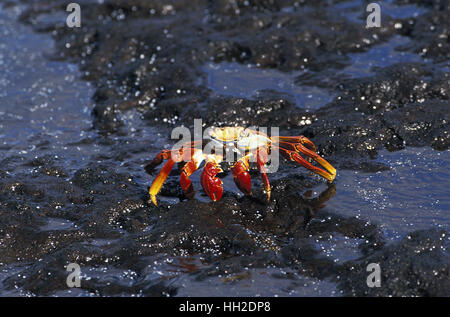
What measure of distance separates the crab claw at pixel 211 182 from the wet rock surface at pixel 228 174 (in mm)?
122

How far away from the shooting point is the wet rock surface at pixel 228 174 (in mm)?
4227

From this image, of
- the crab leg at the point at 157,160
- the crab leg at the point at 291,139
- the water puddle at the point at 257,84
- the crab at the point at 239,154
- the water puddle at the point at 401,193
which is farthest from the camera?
the water puddle at the point at 257,84

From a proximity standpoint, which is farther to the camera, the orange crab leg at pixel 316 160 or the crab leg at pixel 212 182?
the orange crab leg at pixel 316 160

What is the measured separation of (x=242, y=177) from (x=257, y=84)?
2437 mm

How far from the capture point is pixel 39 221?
4.84m

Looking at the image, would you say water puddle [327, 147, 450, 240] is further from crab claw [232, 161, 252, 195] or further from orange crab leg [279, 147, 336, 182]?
crab claw [232, 161, 252, 195]

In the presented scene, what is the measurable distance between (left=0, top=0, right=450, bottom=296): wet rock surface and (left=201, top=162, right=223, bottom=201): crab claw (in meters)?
0.12

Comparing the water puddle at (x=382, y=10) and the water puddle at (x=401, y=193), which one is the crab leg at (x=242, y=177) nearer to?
the water puddle at (x=401, y=193)

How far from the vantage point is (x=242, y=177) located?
4.67 metres

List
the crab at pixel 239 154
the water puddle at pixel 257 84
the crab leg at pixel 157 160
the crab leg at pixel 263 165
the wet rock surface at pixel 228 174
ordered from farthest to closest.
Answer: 1. the water puddle at pixel 257 84
2. the crab leg at pixel 157 160
3. the crab at pixel 239 154
4. the crab leg at pixel 263 165
5. the wet rock surface at pixel 228 174

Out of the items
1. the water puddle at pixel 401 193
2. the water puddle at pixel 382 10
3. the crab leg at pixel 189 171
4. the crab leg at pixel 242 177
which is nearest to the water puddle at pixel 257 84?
the water puddle at pixel 401 193

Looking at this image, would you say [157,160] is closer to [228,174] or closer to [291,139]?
[228,174]

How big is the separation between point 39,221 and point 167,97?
2.43 metres
